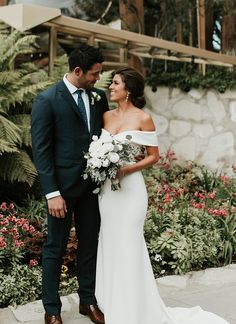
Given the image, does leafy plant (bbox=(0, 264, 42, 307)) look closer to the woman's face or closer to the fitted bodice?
the fitted bodice

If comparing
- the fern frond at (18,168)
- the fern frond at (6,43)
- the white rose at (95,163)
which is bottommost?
the fern frond at (18,168)

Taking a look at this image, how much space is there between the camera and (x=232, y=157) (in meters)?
9.05

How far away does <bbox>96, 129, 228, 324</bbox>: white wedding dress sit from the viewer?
3869mm

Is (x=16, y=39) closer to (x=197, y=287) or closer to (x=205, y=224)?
(x=205, y=224)

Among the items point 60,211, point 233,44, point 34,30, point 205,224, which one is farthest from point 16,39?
point 233,44

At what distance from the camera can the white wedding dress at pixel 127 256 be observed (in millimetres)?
3869

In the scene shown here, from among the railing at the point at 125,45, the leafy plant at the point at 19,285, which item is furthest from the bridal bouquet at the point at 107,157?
the railing at the point at 125,45

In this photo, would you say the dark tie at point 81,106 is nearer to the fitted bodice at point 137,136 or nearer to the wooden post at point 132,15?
the fitted bodice at point 137,136

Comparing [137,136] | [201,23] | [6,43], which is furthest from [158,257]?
[201,23]

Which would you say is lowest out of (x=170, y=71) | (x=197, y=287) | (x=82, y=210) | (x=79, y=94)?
(x=197, y=287)

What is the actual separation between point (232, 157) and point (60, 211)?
5.73 m

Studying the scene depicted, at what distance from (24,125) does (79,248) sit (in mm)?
2625

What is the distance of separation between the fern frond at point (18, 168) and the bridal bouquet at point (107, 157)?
2414 mm

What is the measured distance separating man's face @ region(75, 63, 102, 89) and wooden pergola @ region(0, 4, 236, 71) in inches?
143
